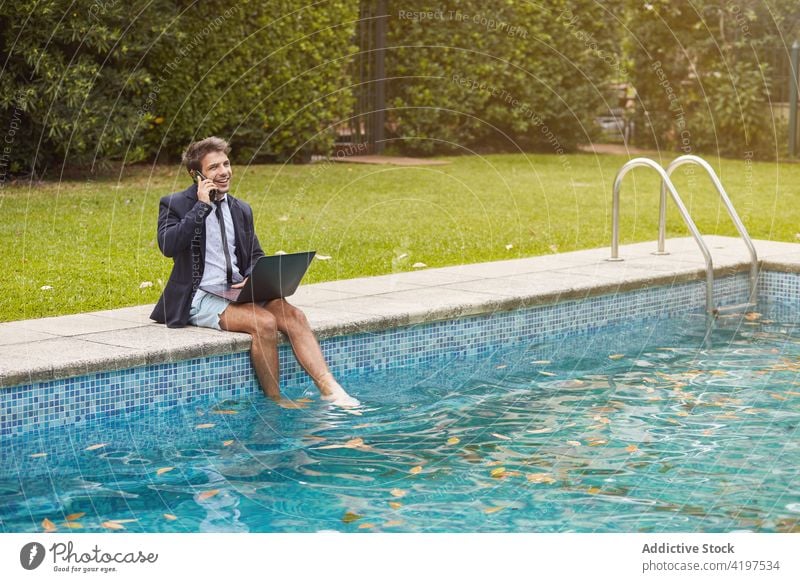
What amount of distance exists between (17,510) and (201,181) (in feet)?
6.59

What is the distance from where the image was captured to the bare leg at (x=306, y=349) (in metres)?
5.91

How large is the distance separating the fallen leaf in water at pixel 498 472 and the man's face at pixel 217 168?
1.98 meters

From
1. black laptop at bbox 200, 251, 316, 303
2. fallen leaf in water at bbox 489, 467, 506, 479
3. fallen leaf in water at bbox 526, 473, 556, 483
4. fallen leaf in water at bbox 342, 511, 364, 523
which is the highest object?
black laptop at bbox 200, 251, 316, 303

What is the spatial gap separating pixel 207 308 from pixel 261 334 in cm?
34

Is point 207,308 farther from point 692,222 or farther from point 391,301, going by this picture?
point 692,222

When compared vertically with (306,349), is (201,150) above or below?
above

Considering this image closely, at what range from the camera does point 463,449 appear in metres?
5.26

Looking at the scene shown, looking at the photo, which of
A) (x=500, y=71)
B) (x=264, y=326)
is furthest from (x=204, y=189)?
(x=500, y=71)

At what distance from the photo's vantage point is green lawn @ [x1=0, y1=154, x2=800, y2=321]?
8.30m

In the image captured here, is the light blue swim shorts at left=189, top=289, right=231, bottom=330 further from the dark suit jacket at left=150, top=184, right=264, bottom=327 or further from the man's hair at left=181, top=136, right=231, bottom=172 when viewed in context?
the man's hair at left=181, top=136, right=231, bottom=172

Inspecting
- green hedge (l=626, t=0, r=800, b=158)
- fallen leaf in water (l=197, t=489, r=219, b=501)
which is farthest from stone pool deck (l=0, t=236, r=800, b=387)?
green hedge (l=626, t=0, r=800, b=158)

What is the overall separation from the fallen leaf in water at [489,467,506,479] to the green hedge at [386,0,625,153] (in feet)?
38.2

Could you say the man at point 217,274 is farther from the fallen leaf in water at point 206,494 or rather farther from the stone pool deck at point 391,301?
the fallen leaf in water at point 206,494

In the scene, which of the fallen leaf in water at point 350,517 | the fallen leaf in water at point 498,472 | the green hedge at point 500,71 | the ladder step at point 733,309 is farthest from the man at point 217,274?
the green hedge at point 500,71
